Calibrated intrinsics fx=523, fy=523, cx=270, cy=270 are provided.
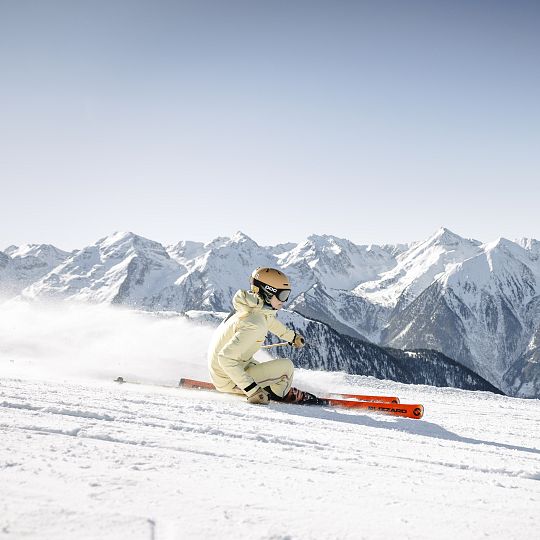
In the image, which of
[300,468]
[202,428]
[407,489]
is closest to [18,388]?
[202,428]

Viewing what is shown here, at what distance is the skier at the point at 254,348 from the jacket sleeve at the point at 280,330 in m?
0.02

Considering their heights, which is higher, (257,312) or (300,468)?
(257,312)

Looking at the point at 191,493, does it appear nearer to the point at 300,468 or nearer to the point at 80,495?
the point at 80,495

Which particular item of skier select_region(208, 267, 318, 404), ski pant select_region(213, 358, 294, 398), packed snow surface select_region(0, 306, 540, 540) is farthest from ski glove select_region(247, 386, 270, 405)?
ski pant select_region(213, 358, 294, 398)

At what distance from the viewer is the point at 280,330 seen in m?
9.43

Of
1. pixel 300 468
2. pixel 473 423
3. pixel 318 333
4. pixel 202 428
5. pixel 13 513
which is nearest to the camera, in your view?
pixel 13 513

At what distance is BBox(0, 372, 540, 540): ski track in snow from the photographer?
8.10ft

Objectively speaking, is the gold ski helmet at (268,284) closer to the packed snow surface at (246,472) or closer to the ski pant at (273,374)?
the ski pant at (273,374)

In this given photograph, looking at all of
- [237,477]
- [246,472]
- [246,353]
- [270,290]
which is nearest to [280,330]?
[270,290]

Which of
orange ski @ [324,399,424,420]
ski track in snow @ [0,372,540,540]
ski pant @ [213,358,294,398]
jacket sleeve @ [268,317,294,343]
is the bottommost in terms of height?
orange ski @ [324,399,424,420]

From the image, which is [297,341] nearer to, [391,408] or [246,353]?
[246,353]

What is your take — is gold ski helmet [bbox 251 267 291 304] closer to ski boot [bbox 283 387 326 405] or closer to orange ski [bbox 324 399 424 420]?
ski boot [bbox 283 387 326 405]

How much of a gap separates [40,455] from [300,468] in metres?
1.75

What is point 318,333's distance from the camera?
163 metres
